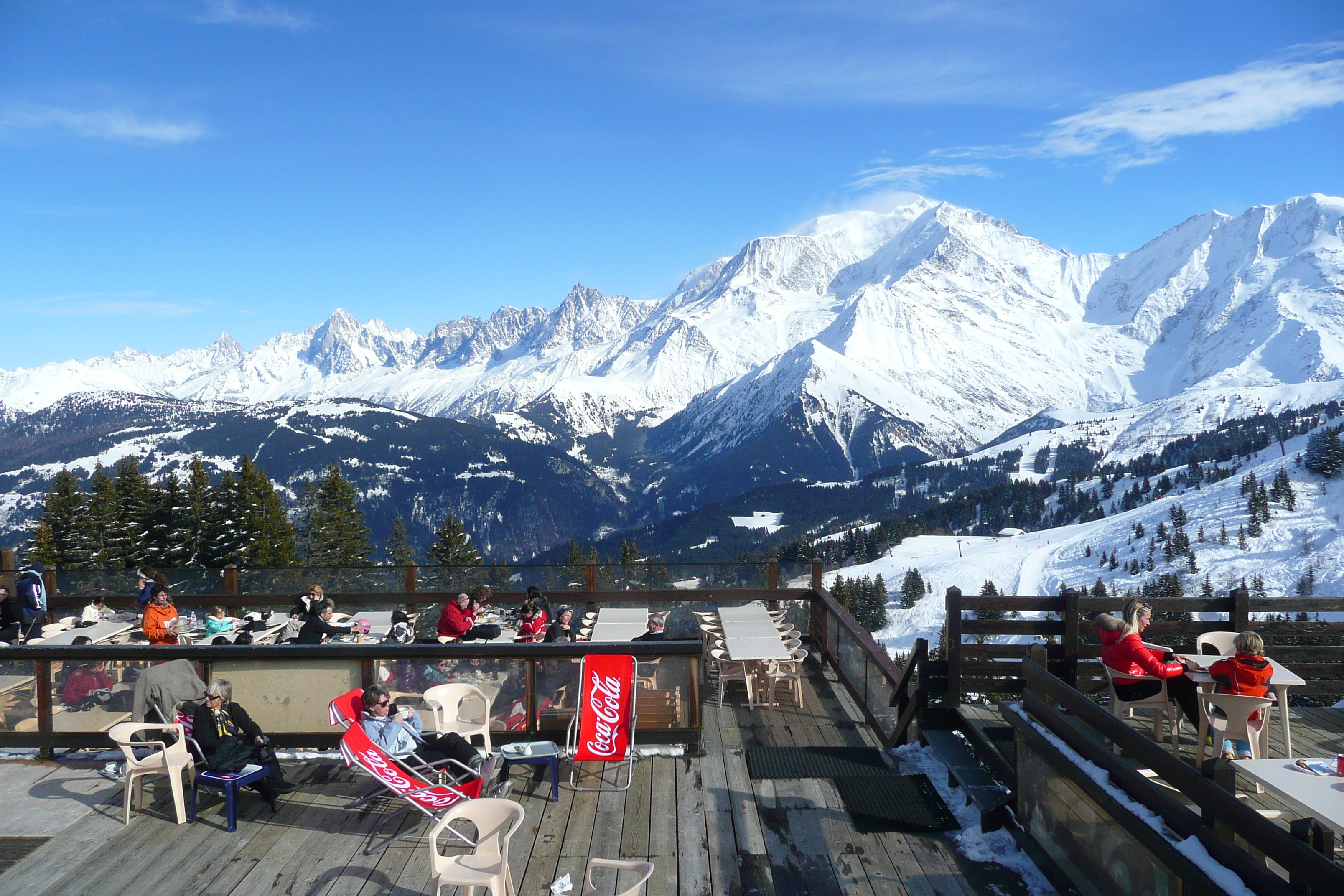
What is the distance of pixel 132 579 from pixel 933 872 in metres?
14.8

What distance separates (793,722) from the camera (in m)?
10.1

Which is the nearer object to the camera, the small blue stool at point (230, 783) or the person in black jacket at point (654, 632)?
the small blue stool at point (230, 783)

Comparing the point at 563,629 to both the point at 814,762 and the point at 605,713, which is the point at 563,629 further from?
the point at 814,762

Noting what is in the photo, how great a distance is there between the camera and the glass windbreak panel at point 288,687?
854cm

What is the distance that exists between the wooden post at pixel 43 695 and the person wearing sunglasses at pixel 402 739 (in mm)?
4050

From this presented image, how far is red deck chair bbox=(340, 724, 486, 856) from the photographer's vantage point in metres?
6.70

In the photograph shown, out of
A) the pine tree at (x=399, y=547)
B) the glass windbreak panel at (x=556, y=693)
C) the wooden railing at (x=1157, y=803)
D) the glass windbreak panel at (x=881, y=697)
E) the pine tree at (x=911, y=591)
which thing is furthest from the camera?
the pine tree at (x=911, y=591)

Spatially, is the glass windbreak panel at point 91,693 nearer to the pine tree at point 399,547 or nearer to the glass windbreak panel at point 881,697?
the glass windbreak panel at point 881,697

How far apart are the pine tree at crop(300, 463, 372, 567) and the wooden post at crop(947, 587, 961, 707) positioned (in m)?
50.5

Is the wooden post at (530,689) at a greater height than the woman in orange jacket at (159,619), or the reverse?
the woman in orange jacket at (159,619)

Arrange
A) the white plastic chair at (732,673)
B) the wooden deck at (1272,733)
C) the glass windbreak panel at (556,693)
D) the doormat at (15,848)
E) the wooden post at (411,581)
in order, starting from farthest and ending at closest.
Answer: the wooden post at (411,581), the white plastic chair at (732,673), the glass windbreak panel at (556,693), the wooden deck at (1272,733), the doormat at (15,848)

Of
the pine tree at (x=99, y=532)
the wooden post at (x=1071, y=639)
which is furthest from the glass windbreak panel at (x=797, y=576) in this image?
the pine tree at (x=99, y=532)

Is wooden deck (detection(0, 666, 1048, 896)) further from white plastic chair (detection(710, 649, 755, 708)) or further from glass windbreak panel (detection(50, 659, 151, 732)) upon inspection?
white plastic chair (detection(710, 649, 755, 708))

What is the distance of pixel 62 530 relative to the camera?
4884 centimetres
